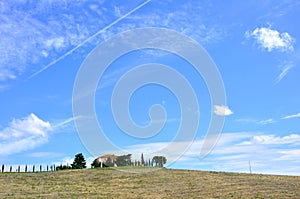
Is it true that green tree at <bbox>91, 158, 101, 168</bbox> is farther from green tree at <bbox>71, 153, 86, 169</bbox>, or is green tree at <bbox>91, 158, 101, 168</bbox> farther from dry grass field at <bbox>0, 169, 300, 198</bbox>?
dry grass field at <bbox>0, 169, 300, 198</bbox>

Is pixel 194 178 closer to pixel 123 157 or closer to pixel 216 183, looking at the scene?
pixel 216 183

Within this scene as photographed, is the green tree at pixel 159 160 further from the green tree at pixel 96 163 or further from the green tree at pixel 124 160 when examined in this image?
the green tree at pixel 96 163

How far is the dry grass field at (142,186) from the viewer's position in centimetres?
2967

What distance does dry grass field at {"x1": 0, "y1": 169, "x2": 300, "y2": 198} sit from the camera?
29672 mm

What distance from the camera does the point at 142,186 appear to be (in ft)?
114

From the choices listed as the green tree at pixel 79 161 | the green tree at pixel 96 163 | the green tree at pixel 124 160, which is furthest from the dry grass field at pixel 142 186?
the green tree at pixel 79 161

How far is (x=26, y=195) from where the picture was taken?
A: 29.7 meters

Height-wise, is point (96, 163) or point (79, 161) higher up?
point (79, 161)

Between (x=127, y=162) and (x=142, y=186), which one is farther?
(x=127, y=162)

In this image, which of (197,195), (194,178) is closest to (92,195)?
(197,195)

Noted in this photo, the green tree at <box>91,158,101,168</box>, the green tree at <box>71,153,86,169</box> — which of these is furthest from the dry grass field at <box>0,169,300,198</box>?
the green tree at <box>71,153,86,169</box>

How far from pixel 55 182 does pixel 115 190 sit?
823cm

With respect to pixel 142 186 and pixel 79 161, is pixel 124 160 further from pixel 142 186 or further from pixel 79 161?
pixel 142 186

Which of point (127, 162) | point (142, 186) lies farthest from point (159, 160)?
point (142, 186)
